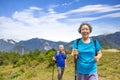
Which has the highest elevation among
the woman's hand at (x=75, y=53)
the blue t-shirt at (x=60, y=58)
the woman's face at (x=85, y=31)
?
the woman's face at (x=85, y=31)

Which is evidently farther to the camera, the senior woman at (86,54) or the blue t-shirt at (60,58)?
the blue t-shirt at (60,58)

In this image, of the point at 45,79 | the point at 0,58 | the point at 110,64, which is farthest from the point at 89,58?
the point at 0,58

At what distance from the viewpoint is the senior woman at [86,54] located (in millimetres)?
7272

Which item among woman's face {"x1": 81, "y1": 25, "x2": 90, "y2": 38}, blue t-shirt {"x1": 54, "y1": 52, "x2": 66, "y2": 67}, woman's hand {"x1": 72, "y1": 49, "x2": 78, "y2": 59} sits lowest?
blue t-shirt {"x1": 54, "y1": 52, "x2": 66, "y2": 67}

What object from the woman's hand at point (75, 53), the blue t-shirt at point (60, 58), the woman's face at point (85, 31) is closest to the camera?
the woman's hand at point (75, 53)

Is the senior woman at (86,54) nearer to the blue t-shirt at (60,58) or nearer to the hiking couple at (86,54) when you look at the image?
the hiking couple at (86,54)

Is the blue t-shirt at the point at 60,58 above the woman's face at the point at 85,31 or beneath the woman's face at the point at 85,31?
beneath

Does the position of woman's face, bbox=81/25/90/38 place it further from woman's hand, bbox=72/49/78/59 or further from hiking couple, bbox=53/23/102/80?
woman's hand, bbox=72/49/78/59

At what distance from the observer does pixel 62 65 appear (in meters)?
16.2

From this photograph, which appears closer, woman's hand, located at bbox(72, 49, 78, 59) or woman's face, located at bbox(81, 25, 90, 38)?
→ woman's hand, located at bbox(72, 49, 78, 59)

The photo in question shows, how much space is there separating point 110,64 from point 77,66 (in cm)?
1801

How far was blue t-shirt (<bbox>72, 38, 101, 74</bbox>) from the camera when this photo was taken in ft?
23.9

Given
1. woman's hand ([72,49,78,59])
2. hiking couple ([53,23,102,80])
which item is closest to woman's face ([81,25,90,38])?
hiking couple ([53,23,102,80])

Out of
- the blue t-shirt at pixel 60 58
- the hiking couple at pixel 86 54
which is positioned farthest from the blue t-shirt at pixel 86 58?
the blue t-shirt at pixel 60 58
